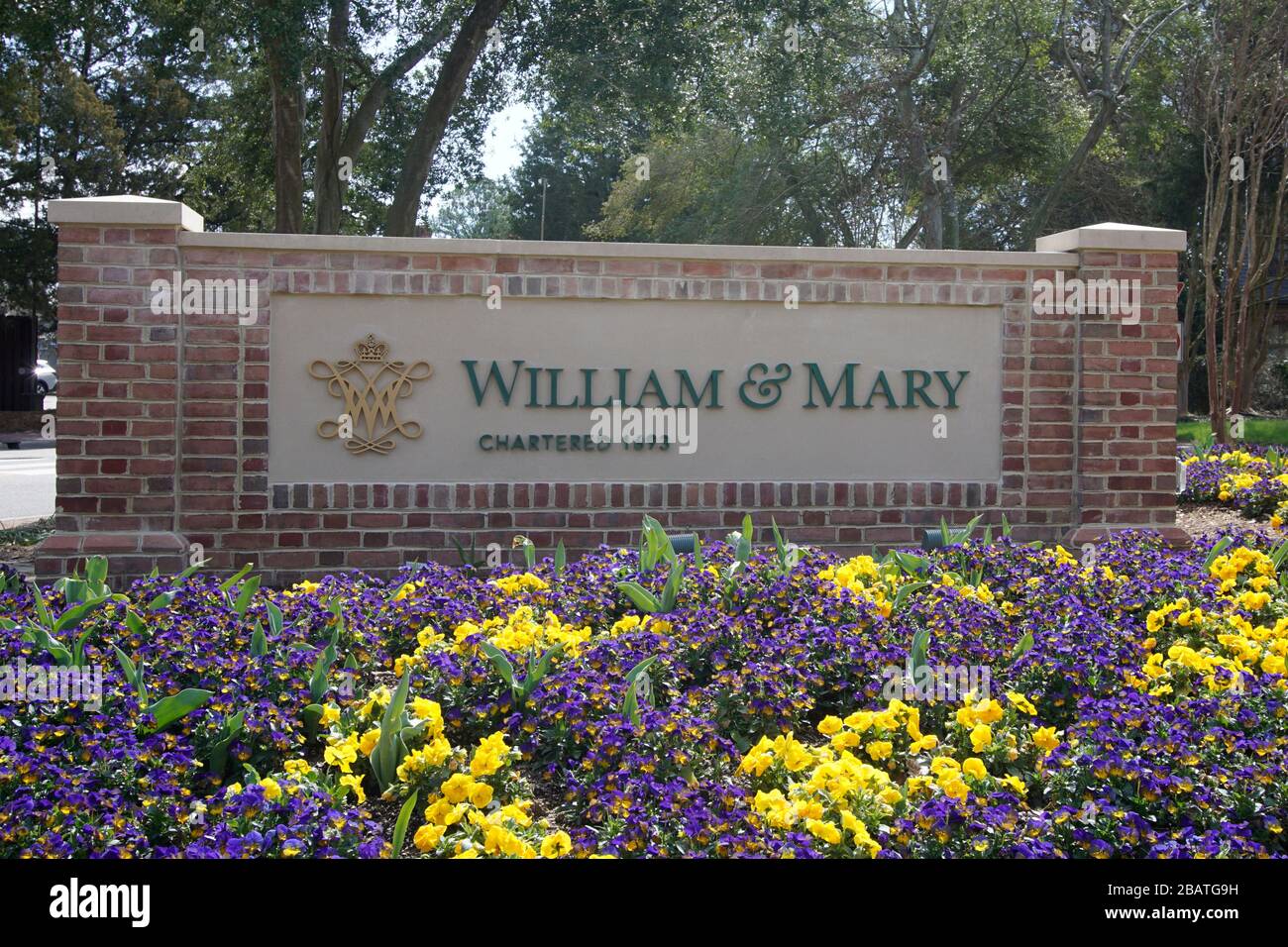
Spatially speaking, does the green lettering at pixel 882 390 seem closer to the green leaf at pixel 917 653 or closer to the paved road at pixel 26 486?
the green leaf at pixel 917 653

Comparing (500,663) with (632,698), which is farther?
(500,663)

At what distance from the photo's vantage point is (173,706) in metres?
3.54

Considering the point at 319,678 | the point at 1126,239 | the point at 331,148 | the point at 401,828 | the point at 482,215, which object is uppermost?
the point at 482,215

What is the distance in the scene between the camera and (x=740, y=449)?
7371mm

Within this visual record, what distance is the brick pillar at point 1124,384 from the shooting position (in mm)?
7414

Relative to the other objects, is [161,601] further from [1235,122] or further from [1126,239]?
[1235,122]

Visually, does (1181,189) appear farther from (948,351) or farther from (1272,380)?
(948,351)

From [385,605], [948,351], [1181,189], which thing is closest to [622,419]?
[948,351]

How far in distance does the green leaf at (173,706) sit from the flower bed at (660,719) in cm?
1

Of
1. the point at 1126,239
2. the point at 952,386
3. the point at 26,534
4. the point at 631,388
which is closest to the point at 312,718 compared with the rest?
the point at 631,388

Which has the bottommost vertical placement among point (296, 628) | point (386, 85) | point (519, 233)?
point (296, 628)

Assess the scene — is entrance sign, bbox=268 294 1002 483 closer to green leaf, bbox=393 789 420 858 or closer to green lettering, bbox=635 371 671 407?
green lettering, bbox=635 371 671 407

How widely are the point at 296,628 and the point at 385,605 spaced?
446 mm

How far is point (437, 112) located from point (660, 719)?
556 inches
